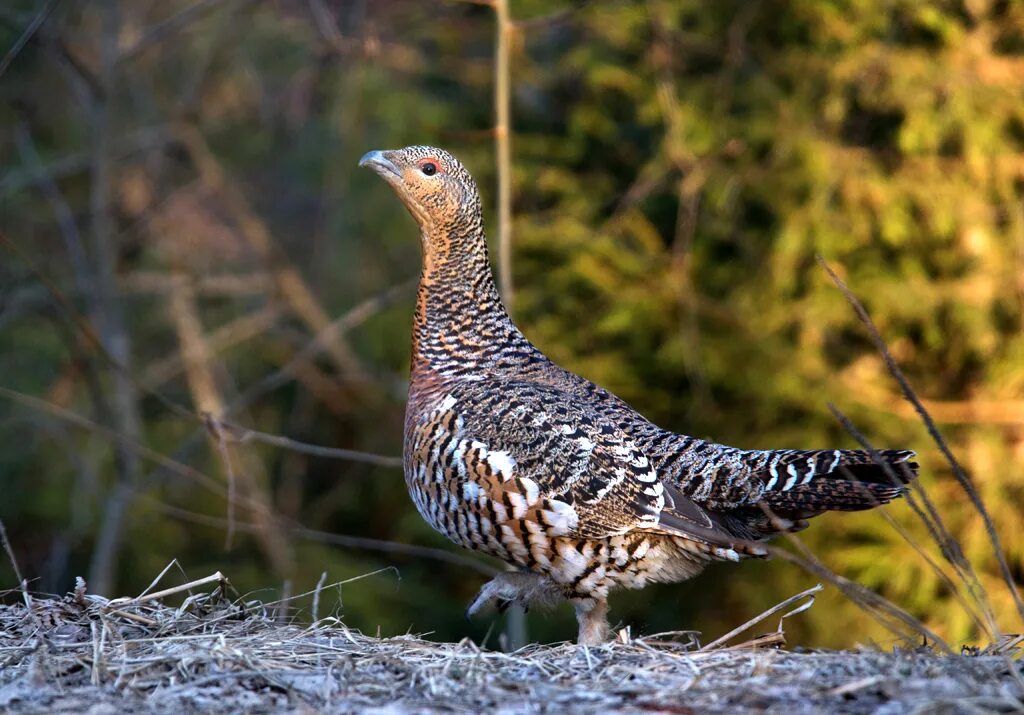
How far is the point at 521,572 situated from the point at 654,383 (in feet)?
16.8

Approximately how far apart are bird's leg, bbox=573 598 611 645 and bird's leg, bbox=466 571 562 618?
5.1 inches

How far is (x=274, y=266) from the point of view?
1162cm

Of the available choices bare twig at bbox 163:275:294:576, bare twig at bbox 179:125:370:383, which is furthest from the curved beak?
bare twig at bbox 179:125:370:383

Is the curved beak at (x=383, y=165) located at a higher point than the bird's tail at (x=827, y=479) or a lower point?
higher

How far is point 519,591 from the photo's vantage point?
549cm

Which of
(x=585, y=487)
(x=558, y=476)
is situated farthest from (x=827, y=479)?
(x=558, y=476)

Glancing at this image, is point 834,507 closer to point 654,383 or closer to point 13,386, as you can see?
point 654,383

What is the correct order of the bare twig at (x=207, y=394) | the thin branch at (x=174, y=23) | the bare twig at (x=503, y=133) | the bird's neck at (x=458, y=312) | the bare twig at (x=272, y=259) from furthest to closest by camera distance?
the bare twig at (x=272, y=259) → the bare twig at (x=207, y=394) → the thin branch at (x=174, y=23) → the bare twig at (x=503, y=133) → the bird's neck at (x=458, y=312)

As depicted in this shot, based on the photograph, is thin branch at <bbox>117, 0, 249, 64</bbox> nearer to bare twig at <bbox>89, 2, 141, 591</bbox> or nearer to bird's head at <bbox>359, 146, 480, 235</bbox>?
bare twig at <bbox>89, 2, 141, 591</bbox>

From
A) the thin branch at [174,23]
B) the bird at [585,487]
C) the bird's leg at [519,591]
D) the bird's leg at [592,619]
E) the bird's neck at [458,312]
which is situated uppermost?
the thin branch at [174,23]

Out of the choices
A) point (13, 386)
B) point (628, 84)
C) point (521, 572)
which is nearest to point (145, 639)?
point (521, 572)

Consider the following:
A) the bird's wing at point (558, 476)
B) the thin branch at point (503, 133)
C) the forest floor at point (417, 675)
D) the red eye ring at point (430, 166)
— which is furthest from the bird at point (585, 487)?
the thin branch at point (503, 133)

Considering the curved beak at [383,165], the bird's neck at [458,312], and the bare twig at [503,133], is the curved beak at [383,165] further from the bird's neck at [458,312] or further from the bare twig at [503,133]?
the bare twig at [503,133]

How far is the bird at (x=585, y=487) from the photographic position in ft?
16.5
